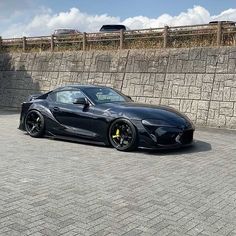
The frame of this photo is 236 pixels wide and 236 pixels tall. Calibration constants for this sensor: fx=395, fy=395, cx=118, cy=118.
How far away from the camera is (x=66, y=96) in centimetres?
923

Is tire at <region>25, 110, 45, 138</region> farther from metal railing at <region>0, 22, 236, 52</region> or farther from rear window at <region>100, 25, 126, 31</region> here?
rear window at <region>100, 25, 126, 31</region>

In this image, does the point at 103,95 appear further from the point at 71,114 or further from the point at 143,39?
the point at 143,39

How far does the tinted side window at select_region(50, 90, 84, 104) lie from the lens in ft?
29.5

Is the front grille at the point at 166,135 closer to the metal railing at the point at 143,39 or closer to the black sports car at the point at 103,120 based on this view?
the black sports car at the point at 103,120

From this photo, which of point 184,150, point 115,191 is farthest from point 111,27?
point 115,191

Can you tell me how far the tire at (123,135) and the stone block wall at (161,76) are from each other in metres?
4.84

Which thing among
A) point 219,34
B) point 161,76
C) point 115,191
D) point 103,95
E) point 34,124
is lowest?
point 115,191

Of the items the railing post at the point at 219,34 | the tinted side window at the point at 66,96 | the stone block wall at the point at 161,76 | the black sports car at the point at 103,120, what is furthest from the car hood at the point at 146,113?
the railing post at the point at 219,34

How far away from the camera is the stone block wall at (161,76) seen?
11.9m

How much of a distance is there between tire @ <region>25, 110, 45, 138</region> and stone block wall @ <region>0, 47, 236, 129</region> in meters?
5.02

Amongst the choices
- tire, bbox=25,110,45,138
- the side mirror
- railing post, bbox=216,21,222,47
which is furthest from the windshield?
railing post, bbox=216,21,222,47

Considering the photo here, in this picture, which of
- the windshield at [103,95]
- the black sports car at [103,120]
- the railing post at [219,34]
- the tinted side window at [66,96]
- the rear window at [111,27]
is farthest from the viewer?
the rear window at [111,27]

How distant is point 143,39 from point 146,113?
7885mm

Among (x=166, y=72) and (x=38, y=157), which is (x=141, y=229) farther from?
(x=166, y=72)
